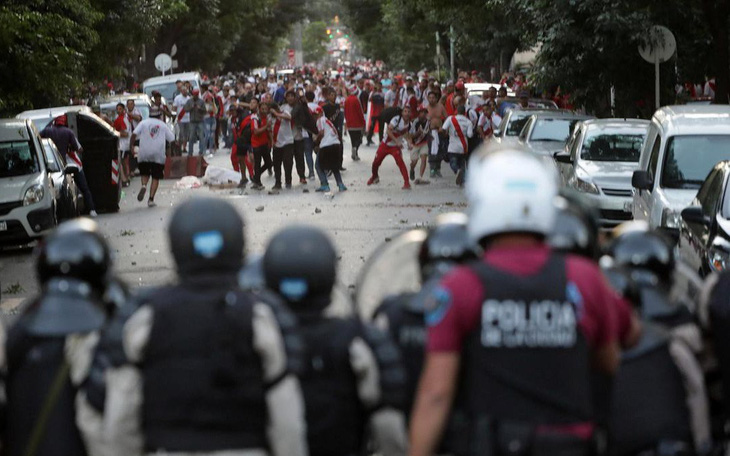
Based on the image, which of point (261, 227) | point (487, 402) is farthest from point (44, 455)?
point (261, 227)

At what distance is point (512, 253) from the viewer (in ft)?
11.8

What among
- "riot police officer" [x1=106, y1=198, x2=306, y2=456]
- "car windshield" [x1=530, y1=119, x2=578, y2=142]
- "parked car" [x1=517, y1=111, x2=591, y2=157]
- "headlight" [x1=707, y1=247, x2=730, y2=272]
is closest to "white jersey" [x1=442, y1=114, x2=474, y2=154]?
"parked car" [x1=517, y1=111, x2=591, y2=157]

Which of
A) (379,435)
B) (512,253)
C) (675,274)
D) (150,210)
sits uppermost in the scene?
(512,253)

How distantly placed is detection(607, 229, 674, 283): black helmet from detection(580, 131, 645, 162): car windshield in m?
14.4

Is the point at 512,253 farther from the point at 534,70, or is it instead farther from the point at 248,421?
the point at 534,70

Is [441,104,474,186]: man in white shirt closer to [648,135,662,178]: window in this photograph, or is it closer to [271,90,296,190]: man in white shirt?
[271,90,296,190]: man in white shirt

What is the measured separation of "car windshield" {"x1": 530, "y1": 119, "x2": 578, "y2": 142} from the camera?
22.9 m

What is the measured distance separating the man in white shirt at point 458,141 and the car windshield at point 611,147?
213 inches

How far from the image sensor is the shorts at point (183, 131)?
33688 millimetres

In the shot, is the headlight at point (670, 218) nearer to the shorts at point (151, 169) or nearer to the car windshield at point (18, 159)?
the car windshield at point (18, 159)

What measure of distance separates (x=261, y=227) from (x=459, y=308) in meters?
15.5

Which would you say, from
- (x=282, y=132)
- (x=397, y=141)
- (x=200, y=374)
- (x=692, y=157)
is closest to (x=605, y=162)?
(x=692, y=157)

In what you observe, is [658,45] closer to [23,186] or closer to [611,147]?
[611,147]

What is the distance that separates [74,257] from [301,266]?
0.80 meters
